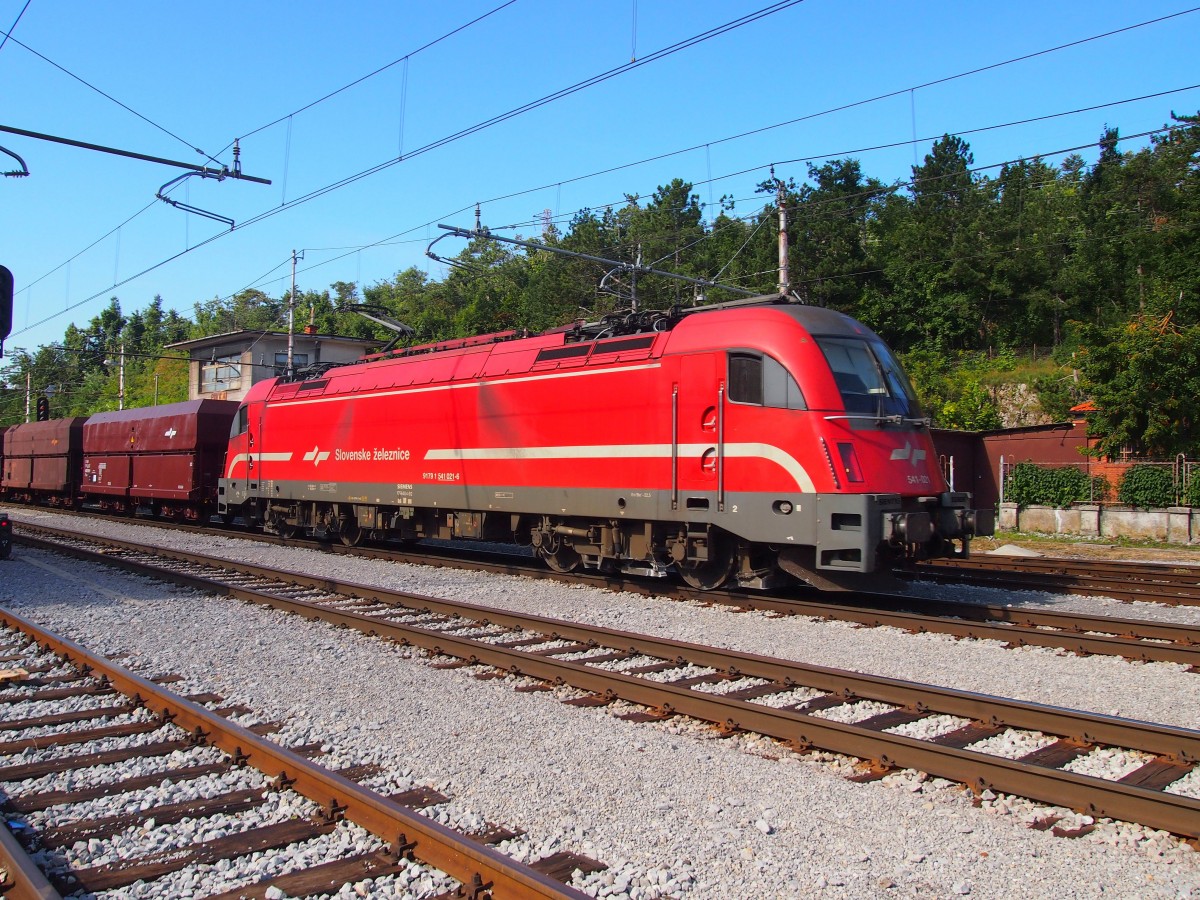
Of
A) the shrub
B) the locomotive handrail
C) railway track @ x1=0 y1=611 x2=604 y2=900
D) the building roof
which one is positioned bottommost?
railway track @ x1=0 y1=611 x2=604 y2=900

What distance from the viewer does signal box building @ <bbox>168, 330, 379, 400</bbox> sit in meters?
48.4

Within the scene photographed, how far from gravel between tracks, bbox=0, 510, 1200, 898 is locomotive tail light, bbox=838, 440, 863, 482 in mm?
1676

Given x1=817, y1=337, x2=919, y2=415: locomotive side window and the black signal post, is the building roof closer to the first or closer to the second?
x1=817, y1=337, x2=919, y2=415: locomotive side window

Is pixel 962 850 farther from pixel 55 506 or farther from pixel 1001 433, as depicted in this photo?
pixel 55 506

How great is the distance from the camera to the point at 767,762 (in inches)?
223

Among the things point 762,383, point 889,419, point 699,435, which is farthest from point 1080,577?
point 699,435

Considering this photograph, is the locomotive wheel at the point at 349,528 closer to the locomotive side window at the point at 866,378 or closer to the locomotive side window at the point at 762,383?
the locomotive side window at the point at 762,383

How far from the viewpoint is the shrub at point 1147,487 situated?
2308 cm

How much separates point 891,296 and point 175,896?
5474 cm

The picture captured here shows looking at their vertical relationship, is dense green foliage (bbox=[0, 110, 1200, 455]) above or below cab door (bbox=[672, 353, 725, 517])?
above

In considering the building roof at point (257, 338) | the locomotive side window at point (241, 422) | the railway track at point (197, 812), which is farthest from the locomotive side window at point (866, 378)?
the building roof at point (257, 338)

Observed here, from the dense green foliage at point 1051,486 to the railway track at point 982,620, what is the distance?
15282 mm

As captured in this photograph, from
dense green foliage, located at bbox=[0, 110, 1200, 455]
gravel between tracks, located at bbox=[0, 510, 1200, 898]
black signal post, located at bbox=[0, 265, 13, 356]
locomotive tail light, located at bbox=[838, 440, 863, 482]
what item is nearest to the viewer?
gravel between tracks, located at bbox=[0, 510, 1200, 898]

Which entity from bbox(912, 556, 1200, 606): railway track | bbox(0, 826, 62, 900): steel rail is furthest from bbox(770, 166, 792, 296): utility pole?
bbox(0, 826, 62, 900): steel rail
